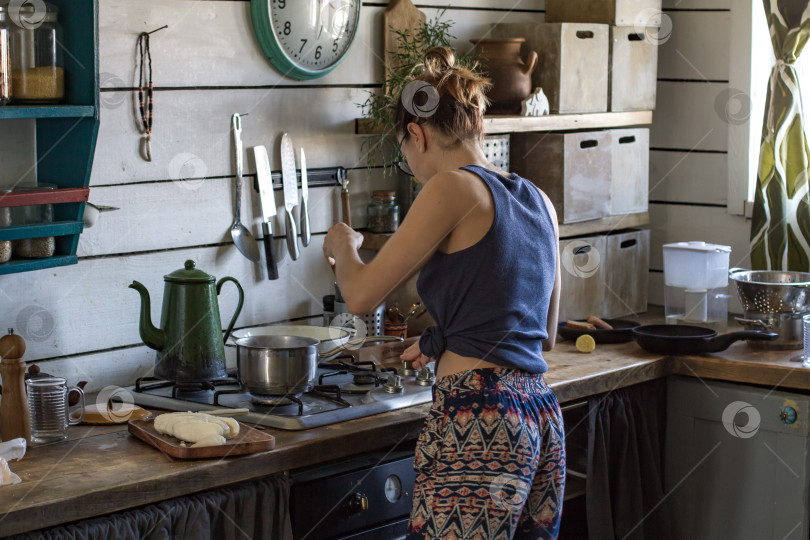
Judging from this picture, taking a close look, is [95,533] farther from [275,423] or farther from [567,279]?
[567,279]

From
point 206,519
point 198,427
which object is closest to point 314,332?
point 198,427

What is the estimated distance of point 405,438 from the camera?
2.08 meters

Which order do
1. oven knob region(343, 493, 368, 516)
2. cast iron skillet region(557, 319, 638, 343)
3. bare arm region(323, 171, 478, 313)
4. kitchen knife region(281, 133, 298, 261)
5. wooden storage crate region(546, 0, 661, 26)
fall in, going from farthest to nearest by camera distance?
wooden storage crate region(546, 0, 661, 26) → cast iron skillet region(557, 319, 638, 343) → kitchen knife region(281, 133, 298, 261) → oven knob region(343, 493, 368, 516) → bare arm region(323, 171, 478, 313)

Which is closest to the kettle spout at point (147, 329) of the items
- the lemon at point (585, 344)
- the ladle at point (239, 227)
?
the ladle at point (239, 227)

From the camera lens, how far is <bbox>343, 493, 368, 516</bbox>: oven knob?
1987mm

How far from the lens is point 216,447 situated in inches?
71.9

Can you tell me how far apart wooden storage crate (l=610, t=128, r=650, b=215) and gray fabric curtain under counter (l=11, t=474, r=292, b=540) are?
165cm

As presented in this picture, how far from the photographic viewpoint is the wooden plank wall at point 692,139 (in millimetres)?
3312

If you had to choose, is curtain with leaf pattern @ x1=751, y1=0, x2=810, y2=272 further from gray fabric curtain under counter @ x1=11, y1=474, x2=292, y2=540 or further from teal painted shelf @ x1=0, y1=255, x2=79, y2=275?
teal painted shelf @ x1=0, y1=255, x2=79, y2=275

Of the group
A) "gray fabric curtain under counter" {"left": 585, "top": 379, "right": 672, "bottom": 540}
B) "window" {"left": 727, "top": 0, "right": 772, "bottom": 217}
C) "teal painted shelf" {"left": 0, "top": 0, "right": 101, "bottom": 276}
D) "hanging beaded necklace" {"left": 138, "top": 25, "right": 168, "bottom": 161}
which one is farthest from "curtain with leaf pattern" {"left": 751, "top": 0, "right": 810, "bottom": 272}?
"teal painted shelf" {"left": 0, "top": 0, "right": 101, "bottom": 276}

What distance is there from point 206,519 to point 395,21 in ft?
5.08

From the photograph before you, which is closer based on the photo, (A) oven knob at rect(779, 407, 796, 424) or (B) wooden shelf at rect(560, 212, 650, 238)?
(A) oven knob at rect(779, 407, 796, 424)

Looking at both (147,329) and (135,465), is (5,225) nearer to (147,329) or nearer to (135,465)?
(147,329)

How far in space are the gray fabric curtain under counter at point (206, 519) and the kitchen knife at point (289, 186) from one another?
89 centimetres
